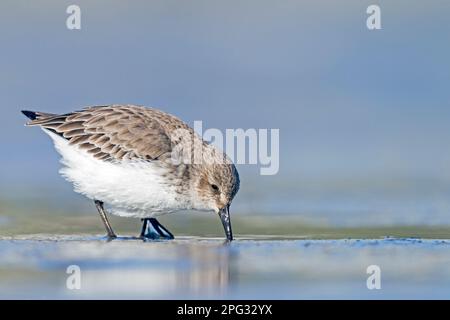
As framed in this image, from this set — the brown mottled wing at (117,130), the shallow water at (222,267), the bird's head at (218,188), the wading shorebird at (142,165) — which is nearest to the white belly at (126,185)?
the wading shorebird at (142,165)

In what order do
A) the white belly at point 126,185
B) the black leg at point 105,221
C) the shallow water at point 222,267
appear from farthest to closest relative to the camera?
the black leg at point 105,221, the white belly at point 126,185, the shallow water at point 222,267

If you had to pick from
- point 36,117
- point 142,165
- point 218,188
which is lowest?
point 218,188

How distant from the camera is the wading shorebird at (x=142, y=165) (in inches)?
511

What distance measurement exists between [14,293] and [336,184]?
7.72 metres

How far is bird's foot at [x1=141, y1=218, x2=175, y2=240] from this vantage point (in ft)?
43.8

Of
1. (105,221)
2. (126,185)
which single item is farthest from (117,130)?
(105,221)

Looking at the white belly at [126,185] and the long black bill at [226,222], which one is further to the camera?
the long black bill at [226,222]

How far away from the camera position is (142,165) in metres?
13.0

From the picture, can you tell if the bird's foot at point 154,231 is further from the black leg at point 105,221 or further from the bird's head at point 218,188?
the bird's head at point 218,188

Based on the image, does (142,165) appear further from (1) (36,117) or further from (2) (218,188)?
(1) (36,117)

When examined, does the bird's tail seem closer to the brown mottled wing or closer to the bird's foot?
the brown mottled wing

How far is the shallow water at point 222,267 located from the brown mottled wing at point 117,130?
0.91m

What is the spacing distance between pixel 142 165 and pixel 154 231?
80 cm

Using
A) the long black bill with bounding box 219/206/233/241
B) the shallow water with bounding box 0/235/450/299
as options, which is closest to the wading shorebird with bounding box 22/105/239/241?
the long black bill with bounding box 219/206/233/241
